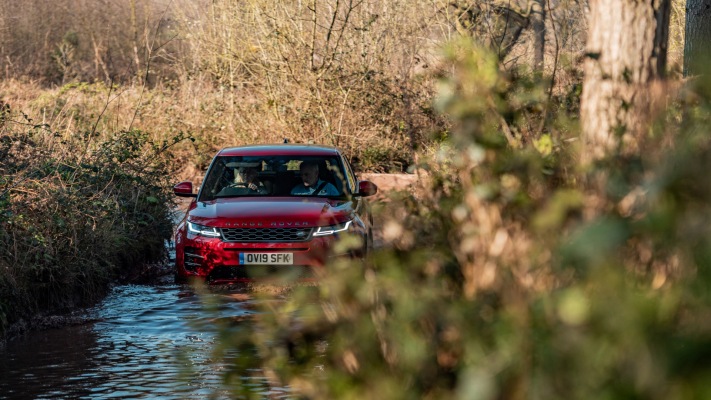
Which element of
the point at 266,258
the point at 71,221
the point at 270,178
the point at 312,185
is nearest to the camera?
the point at 71,221

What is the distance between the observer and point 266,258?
1170cm

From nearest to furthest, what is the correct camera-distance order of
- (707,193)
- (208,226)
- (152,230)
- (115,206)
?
(707,193) → (208,226) → (115,206) → (152,230)

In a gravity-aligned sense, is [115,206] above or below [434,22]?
below

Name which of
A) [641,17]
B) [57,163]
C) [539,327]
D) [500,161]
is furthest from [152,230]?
[539,327]

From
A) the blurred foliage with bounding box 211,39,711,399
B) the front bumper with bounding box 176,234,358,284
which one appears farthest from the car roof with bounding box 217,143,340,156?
the blurred foliage with bounding box 211,39,711,399

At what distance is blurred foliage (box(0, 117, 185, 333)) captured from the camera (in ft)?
33.7

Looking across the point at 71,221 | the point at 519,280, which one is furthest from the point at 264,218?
the point at 519,280

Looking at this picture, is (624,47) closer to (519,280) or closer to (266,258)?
(519,280)

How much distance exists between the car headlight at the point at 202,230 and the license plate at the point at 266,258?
38 centimetres

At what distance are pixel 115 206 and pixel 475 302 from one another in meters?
9.47

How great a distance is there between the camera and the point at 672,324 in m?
2.75

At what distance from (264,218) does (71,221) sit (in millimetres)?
1833

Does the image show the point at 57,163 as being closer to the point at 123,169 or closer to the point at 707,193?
the point at 123,169

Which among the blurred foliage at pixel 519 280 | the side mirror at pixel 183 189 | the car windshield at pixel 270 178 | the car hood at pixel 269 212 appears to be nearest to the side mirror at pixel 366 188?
the car hood at pixel 269 212
